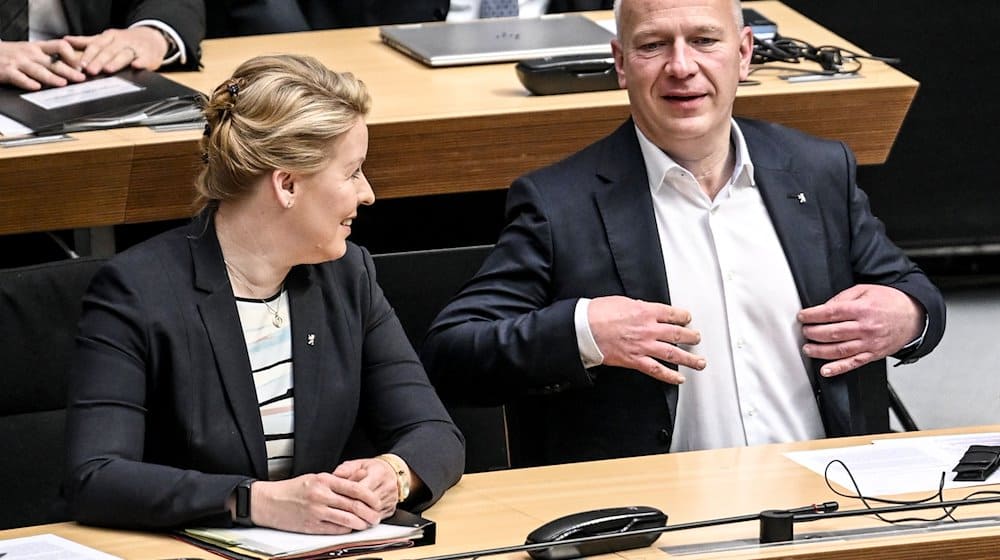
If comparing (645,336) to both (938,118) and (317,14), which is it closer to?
(317,14)

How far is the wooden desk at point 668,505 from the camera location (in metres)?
1.98

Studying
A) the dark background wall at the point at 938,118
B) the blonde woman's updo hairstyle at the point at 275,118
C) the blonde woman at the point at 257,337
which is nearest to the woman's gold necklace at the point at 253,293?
the blonde woman at the point at 257,337

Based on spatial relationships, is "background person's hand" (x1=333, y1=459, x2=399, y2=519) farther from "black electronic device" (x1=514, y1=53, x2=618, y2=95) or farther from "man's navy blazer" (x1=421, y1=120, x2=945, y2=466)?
"black electronic device" (x1=514, y1=53, x2=618, y2=95)

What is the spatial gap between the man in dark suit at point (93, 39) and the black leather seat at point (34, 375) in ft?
2.51

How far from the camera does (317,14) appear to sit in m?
4.34

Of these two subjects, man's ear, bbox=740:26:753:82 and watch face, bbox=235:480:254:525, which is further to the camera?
man's ear, bbox=740:26:753:82

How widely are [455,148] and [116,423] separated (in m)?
1.16

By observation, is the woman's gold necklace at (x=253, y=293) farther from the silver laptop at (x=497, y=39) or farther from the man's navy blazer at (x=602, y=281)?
the silver laptop at (x=497, y=39)

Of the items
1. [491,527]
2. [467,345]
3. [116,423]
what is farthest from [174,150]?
[491,527]

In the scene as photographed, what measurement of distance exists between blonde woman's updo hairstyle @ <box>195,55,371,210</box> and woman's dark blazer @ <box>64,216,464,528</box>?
120mm

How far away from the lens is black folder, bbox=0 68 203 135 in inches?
122

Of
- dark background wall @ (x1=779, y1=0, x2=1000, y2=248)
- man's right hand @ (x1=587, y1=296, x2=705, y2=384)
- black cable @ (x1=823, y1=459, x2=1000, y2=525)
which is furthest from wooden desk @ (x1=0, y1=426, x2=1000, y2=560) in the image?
dark background wall @ (x1=779, y1=0, x2=1000, y2=248)

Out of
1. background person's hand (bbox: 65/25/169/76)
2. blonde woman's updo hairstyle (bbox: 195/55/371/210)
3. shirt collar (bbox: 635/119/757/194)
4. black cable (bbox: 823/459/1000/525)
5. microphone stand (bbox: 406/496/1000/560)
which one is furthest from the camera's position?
background person's hand (bbox: 65/25/169/76)

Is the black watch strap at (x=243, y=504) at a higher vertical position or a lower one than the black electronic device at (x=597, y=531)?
lower
